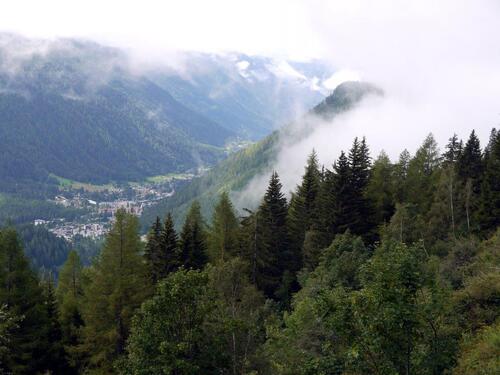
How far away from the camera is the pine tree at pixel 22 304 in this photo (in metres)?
38.6

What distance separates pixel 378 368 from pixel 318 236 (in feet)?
126

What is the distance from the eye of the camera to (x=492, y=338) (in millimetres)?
21734

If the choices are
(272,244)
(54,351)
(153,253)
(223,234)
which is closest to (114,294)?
(54,351)

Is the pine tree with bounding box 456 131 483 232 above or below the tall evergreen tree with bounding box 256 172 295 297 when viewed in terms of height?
above

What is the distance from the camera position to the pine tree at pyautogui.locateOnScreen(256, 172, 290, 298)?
182ft

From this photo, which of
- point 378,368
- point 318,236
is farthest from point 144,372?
point 318,236

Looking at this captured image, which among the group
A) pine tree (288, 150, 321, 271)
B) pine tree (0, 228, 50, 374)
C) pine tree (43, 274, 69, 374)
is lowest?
pine tree (43, 274, 69, 374)

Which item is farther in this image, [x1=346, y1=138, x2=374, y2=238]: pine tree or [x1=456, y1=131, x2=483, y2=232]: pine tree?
[x1=346, y1=138, x2=374, y2=238]: pine tree

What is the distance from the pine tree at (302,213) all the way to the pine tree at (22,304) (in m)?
31.4

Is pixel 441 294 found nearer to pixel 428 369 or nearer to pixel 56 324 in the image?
pixel 428 369

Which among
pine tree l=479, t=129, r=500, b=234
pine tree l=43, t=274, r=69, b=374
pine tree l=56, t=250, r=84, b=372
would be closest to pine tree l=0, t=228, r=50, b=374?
pine tree l=43, t=274, r=69, b=374

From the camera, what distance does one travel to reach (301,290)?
4225 cm

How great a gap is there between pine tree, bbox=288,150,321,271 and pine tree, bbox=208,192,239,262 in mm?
7985

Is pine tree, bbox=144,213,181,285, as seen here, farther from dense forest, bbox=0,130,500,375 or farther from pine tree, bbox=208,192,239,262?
pine tree, bbox=208,192,239,262
